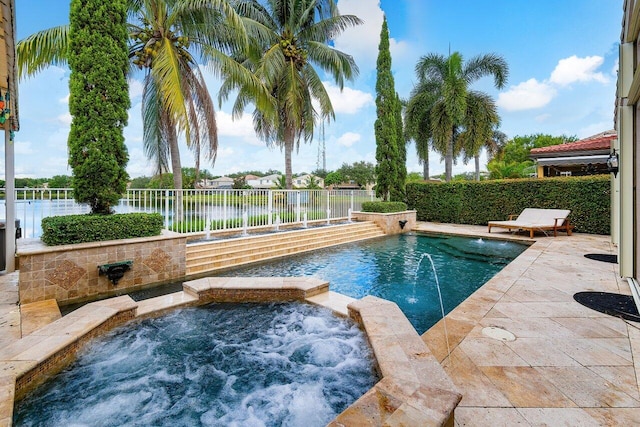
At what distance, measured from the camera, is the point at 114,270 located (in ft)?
16.4

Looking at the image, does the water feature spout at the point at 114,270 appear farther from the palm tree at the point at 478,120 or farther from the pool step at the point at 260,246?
the palm tree at the point at 478,120

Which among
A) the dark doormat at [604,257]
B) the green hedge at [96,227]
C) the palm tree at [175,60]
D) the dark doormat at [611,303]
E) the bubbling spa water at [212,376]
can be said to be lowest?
the bubbling spa water at [212,376]

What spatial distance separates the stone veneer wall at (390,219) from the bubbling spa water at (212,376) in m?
8.82

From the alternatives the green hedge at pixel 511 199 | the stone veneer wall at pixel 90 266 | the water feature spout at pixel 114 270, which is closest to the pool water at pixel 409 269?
the stone veneer wall at pixel 90 266

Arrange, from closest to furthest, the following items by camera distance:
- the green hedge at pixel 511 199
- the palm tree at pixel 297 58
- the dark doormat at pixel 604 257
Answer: the dark doormat at pixel 604 257
the green hedge at pixel 511 199
the palm tree at pixel 297 58

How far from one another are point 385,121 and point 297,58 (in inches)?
187

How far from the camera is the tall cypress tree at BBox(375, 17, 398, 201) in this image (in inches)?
534

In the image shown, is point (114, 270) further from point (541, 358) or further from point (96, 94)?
point (541, 358)

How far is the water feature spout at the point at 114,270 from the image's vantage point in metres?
4.92

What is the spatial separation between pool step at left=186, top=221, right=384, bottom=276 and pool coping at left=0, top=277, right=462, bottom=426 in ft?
6.23

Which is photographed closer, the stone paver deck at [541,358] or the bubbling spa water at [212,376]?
the stone paver deck at [541,358]

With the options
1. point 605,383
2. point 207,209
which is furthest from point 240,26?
point 605,383

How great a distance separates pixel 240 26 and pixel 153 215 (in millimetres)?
5727

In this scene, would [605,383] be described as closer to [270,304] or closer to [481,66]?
[270,304]
